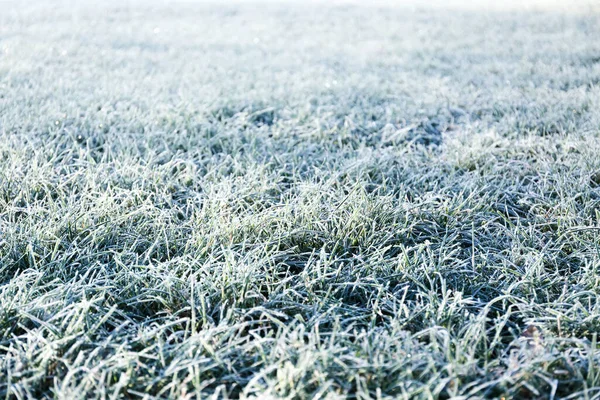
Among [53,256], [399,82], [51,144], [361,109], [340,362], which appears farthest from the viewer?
[399,82]

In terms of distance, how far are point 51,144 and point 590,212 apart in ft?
9.62

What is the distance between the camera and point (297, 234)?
88.0 inches

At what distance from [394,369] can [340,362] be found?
0.50 feet

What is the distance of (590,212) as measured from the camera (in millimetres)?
2473

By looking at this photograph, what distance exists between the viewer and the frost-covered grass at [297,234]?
1515 millimetres

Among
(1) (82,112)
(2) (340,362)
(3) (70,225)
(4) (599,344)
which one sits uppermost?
(1) (82,112)

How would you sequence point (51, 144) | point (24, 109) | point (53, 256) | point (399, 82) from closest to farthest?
point (53, 256), point (51, 144), point (24, 109), point (399, 82)

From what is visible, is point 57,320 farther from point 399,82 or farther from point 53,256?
point 399,82

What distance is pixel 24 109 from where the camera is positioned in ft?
12.1

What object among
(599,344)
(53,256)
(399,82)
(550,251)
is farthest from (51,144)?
(399,82)

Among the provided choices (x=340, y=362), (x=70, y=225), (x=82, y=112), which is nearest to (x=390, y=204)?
(x=340, y=362)

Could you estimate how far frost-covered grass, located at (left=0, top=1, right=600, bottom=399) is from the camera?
151 cm

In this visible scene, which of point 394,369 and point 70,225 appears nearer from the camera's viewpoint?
point 394,369

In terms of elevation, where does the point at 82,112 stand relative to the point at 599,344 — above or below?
above
